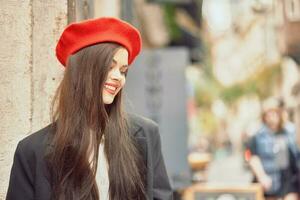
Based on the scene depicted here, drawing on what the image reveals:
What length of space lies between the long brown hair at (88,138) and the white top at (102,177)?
0.02 meters

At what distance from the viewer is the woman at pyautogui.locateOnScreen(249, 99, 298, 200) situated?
7.71 meters

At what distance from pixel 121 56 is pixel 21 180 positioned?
1.84 ft

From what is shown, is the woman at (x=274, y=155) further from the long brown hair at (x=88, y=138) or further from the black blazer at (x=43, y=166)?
the long brown hair at (x=88, y=138)

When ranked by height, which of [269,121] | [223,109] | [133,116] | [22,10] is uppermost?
[22,10]

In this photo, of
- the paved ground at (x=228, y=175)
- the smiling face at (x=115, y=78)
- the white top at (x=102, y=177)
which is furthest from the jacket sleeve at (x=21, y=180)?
the paved ground at (x=228, y=175)

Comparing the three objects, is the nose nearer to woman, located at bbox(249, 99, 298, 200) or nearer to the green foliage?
woman, located at bbox(249, 99, 298, 200)

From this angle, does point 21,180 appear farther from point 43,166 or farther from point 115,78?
point 115,78

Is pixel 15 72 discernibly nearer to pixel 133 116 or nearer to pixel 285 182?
pixel 133 116

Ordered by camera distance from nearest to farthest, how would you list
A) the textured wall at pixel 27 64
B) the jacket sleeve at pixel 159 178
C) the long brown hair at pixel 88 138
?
the long brown hair at pixel 88 138 < the jacket sleeve at pixel 159 178 < the textured wall at pixel 27 64

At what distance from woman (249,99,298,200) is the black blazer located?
4.99 m

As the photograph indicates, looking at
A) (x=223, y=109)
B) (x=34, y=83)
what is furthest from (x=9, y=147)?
(x=223, y=109)

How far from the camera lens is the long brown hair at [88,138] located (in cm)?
269

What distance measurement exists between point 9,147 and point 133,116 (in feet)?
3.17

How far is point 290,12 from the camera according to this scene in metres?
19.7
